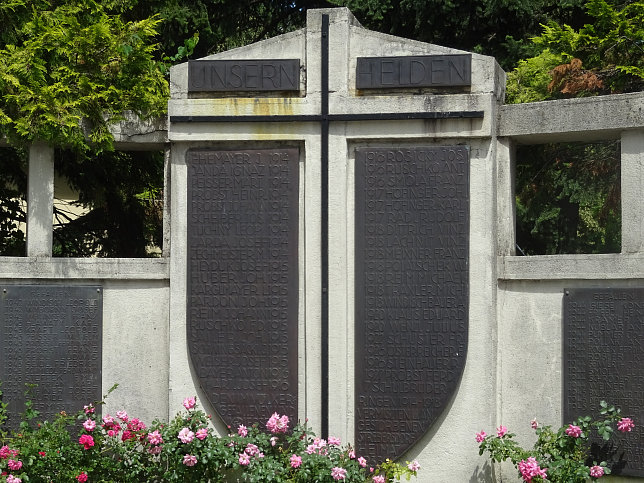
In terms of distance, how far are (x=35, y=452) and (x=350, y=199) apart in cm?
305

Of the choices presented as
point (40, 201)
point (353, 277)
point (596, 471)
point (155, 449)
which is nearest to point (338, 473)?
point (155, 449)

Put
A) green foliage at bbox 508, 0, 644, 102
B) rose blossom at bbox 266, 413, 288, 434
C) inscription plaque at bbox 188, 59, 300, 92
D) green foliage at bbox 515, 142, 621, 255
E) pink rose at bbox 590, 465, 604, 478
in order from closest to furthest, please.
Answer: pink rose at bbox 590, 465, 604, 478
rose blossom at bbox 266, 413, 288, 434
inscription plaque at bbox 188, 59, 300, 92
green foliage at bbox 508, 0, 644, 102
green foliage at bbox 515, 142, 621, 255

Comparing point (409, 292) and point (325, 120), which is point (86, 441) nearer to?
point (409, 292)

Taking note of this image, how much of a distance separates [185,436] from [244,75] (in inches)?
113

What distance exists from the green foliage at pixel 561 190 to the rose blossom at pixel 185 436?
5.46 metres

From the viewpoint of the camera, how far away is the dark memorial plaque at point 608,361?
6969mm

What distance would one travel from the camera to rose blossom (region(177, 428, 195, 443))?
6.91 meters

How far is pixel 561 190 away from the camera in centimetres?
1181

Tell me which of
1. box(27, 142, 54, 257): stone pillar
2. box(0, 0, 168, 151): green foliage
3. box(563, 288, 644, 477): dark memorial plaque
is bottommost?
box(563, 288, 644, 477): dark memorial plaque

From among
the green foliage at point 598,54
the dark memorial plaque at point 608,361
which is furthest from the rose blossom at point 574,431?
the green foliage at point 598,54

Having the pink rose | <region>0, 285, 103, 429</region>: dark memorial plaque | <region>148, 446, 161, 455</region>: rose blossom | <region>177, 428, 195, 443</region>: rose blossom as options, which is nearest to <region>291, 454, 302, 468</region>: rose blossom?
<region>177, 428, 195, 443</region>: rose blossom

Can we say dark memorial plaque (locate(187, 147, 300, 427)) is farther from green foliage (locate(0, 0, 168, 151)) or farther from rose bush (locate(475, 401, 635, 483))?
rose bush (locate(475, 401, 635, 483))

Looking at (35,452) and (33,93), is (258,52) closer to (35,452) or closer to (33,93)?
(33,93)

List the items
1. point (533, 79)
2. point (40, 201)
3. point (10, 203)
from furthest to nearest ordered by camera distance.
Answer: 1. point (533, 79)
2. point (10, 203)
3. point (40, 201)
